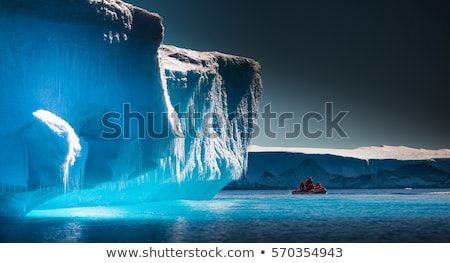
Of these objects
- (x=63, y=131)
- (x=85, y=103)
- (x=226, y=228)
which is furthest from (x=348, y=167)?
(x=63, y=131)

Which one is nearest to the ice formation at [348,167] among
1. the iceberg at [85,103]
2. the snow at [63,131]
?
the iceberg at [85,103]

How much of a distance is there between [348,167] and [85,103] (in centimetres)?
3968

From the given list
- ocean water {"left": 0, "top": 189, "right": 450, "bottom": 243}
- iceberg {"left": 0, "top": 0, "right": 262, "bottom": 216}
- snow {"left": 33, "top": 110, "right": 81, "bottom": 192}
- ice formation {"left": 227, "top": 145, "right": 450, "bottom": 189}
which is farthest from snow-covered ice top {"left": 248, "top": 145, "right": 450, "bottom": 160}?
snow {"left": 33, "top": 110, "right": 81, "bottom": 192}

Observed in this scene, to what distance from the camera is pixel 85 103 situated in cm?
2052

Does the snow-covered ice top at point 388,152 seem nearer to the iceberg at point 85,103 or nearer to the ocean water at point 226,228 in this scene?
the iceberg at point 85,103

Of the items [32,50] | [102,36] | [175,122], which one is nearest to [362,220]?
[175,122]

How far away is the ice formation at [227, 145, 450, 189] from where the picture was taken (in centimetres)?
5628

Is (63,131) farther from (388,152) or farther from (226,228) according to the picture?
(388,152)

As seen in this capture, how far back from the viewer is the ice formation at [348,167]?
56.3 meters

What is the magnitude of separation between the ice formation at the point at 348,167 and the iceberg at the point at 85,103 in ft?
94.9

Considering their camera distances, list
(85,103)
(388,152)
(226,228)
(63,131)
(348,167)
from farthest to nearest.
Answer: (388,152) → (348,167) → (85,103) → (63,131) → (226,228)

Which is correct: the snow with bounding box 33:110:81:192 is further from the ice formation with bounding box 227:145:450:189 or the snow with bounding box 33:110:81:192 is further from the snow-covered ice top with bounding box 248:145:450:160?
the snow-covered ice top with bounding box 248:145:450:160

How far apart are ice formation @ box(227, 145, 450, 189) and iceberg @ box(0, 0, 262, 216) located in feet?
94.9

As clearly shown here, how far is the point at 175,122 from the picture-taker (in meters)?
23.5
